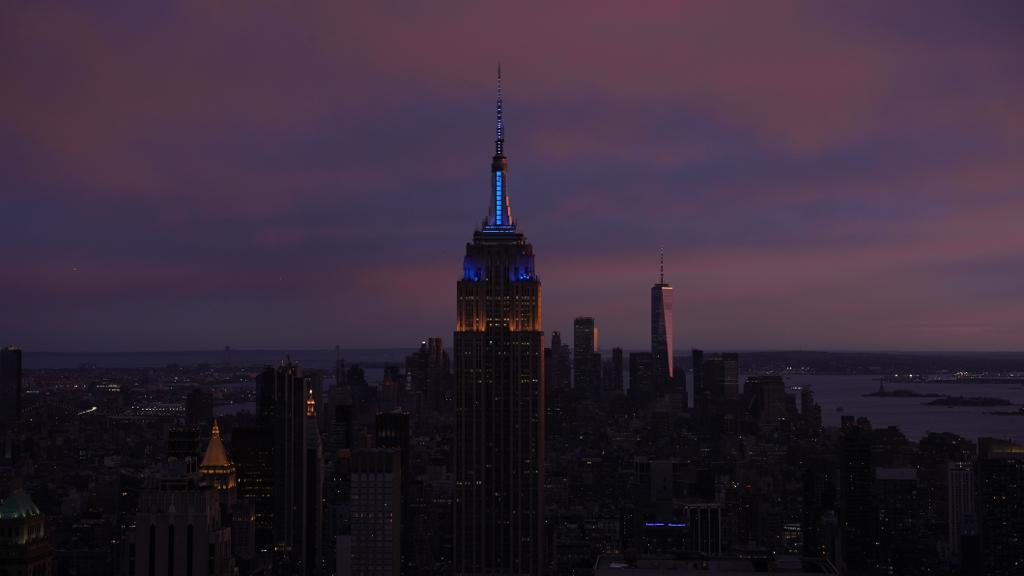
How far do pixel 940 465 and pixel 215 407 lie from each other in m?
16.5

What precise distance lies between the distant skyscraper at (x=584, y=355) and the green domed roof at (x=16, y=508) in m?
24.0

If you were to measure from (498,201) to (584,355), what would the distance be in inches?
409

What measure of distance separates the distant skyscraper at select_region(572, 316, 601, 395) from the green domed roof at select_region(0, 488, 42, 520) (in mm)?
23971

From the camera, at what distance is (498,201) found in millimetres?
33594

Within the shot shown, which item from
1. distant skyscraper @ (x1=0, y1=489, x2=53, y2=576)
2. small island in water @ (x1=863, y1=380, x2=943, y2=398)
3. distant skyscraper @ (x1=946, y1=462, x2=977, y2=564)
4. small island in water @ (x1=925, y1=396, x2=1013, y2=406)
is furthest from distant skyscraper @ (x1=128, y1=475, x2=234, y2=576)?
small island in water @ (x1=863, y1=380, x2=943, y2=398)

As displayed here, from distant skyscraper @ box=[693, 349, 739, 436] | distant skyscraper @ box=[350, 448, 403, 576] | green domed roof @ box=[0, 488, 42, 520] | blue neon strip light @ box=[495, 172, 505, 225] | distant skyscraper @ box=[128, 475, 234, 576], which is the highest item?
blue neon strip light @ box=[495, 172, 505, 225]

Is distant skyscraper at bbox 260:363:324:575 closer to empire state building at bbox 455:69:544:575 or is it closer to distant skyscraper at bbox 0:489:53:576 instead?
empire state building at bbox 455:69:544:575

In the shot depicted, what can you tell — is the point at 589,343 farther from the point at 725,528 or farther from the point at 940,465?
the point at 940,465

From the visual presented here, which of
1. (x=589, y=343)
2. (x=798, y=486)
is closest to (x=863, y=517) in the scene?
(x=798, y=486)

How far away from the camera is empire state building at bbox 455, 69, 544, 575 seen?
1238 inches

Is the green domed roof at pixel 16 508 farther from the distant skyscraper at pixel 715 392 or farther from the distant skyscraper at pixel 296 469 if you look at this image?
the distant skyscraper at pixel 715 392

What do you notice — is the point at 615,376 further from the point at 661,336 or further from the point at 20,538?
the point at 20,538

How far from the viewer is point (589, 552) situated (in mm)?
29688

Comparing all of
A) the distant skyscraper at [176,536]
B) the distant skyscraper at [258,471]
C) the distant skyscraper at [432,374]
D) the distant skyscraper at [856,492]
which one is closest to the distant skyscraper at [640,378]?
the distant skyscraper at [432,374]
